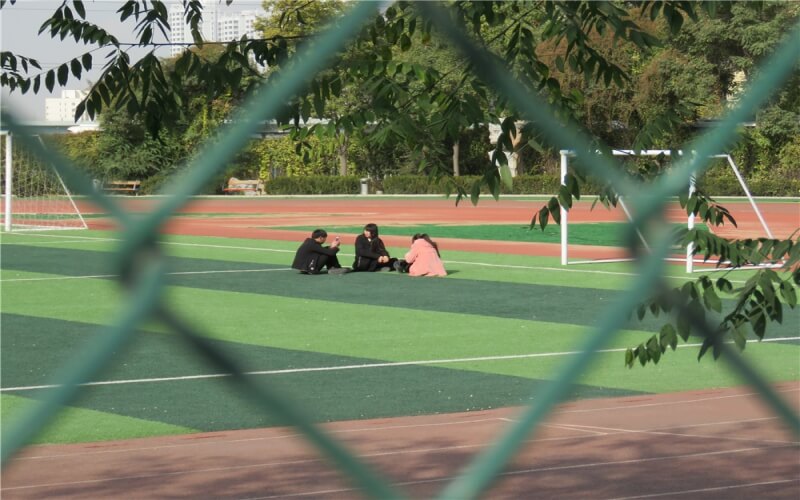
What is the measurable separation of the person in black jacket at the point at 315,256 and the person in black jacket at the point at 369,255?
0.29m

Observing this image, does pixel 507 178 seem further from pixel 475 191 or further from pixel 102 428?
pixel 102 428

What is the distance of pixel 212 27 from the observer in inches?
138

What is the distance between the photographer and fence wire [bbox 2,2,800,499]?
35.8 inches

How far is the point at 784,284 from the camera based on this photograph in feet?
11.7

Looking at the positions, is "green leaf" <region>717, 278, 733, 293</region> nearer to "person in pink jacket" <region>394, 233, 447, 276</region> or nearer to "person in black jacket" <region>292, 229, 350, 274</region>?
"person in pink jacket" <region>394, 233, 447, 276</region>

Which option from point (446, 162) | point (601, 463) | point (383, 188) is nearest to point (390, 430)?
point (601, 463)

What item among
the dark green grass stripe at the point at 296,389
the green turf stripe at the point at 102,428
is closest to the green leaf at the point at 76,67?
the dark green grass stripe at the point at 296,389

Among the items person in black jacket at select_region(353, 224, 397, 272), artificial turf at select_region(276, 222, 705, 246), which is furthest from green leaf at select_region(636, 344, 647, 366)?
artificial turf at select_region(276, 222, 705, 246)

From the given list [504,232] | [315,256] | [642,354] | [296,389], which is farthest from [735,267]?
[504,232]

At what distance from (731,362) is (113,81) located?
8.25 ft

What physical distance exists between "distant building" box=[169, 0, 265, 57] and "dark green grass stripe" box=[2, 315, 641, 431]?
172 inches

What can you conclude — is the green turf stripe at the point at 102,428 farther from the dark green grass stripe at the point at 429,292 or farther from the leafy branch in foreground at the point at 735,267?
the leafy branch in foreground at the point at 735,267

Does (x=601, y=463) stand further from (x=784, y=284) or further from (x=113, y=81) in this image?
(x=113, y=81)

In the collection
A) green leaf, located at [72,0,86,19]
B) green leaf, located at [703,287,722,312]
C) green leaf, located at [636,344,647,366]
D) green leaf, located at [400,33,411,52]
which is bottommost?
green leaf, located at [636,344,647,366]
